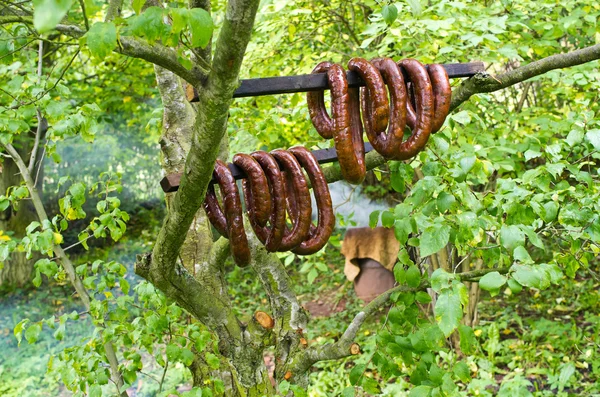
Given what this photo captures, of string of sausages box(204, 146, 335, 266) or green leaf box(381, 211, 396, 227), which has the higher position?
string of sausages box(204, 146, 335, 266)

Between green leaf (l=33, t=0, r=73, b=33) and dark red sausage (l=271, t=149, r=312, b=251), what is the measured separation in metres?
1.02

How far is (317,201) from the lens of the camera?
→ 5.69 feet

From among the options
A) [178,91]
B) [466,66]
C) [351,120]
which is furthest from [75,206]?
[466,66]

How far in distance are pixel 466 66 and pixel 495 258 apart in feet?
2.18

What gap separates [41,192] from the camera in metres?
8.71

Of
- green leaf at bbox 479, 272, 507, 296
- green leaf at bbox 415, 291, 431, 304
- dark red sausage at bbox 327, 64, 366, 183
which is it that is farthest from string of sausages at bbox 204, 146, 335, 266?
green leaf at bbox 415, 291, 431, 304

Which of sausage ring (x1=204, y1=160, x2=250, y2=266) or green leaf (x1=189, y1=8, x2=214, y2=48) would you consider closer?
green leaf (x1=189, y1=8, x2=214, y2=48)

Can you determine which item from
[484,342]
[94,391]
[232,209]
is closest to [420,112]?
[232,209]

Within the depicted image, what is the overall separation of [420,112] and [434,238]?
370mm

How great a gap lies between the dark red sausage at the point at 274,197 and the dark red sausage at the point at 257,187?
3 cm

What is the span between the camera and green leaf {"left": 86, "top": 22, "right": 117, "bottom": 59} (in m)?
1.08

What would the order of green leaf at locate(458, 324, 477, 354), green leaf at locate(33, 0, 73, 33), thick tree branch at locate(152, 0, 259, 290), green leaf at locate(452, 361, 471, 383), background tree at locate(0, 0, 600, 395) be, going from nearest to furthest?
1. green leaf at locate(33, 0, 73, 33)
2. thick tree branch at locate(152, 0, 259, 290)
3. background tree at locate(0, 0, 600, 395)
4. green leaf at locate(458, 324, 477, 354)
5. green leaf at locate(452, 361, 471, 383)

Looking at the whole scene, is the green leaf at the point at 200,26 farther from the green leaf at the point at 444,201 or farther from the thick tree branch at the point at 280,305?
the thick tree branch at the point at 280,305

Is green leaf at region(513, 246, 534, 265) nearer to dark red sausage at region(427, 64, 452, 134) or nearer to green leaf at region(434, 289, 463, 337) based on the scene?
green leaf at region(434, 289, 463, 337)
